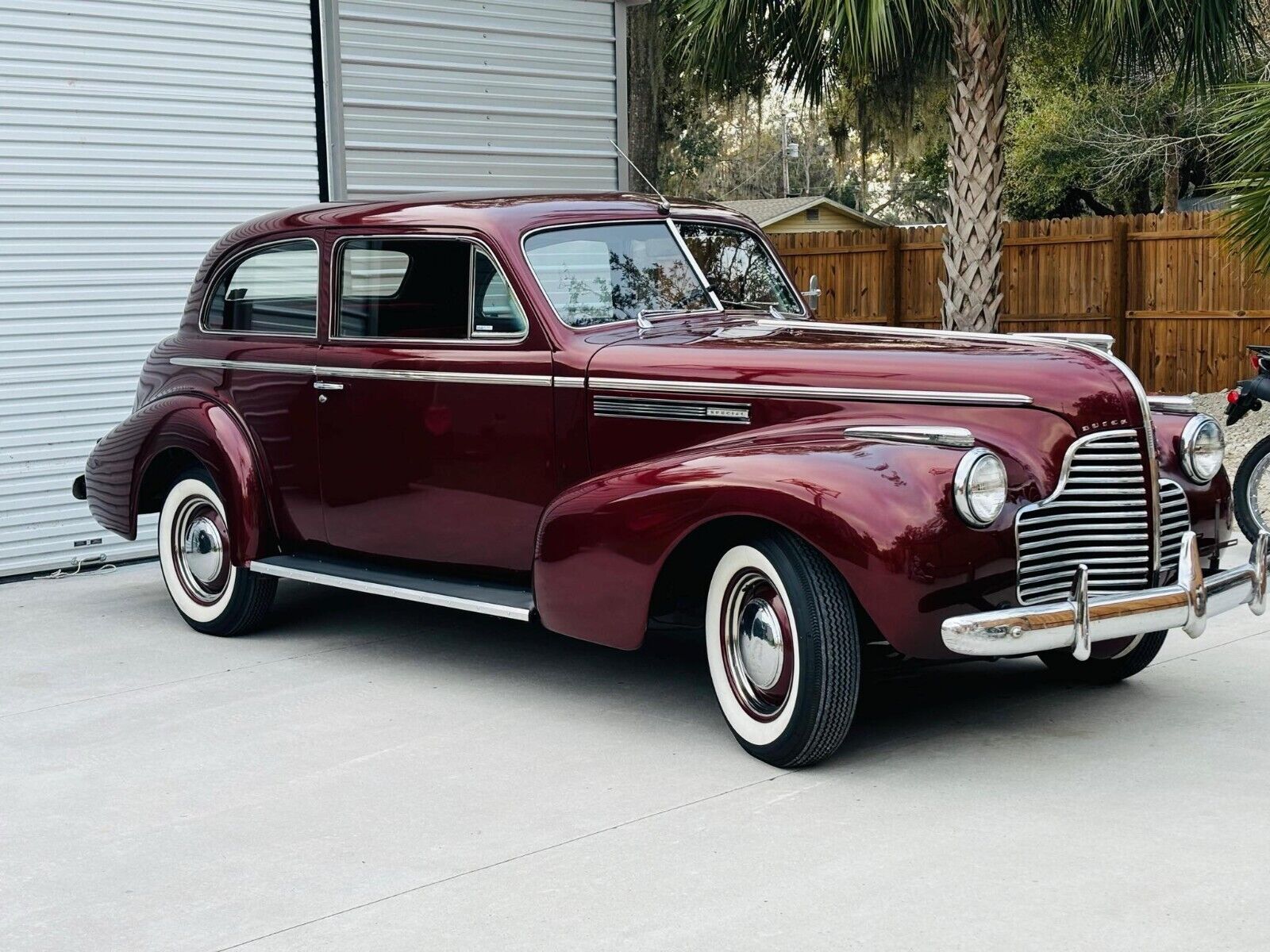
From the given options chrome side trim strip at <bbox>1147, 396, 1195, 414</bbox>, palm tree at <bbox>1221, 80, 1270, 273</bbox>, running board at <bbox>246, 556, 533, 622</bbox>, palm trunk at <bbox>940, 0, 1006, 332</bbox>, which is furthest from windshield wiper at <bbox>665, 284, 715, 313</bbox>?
palm trunk at <bbox>940, 0, 1006, 332</bbox>

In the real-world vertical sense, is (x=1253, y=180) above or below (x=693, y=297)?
above

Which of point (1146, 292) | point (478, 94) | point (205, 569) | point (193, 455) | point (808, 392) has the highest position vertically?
point (478, 94)

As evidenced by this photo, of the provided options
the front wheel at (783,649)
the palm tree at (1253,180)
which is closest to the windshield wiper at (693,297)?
the front wheel at (783,649)

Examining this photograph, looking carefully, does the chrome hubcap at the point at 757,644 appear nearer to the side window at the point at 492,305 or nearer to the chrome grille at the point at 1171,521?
the chrome grille at the point at 1171,521

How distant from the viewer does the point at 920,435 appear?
466cm

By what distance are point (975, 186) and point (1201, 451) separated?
7.86 metres

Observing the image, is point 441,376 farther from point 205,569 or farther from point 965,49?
point 965,49

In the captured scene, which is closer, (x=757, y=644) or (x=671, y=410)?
(x=757, y=644)

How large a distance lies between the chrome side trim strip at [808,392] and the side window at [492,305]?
492 mm

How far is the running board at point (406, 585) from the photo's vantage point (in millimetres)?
5703

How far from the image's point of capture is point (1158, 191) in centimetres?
2853

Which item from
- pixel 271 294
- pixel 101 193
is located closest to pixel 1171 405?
pixel 271 294

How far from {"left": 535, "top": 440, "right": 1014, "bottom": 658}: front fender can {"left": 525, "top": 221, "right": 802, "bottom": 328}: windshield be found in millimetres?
970

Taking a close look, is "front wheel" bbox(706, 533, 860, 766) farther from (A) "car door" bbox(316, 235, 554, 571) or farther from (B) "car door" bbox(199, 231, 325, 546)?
(B) "car door" bbox(199, 231, 325, 546)
